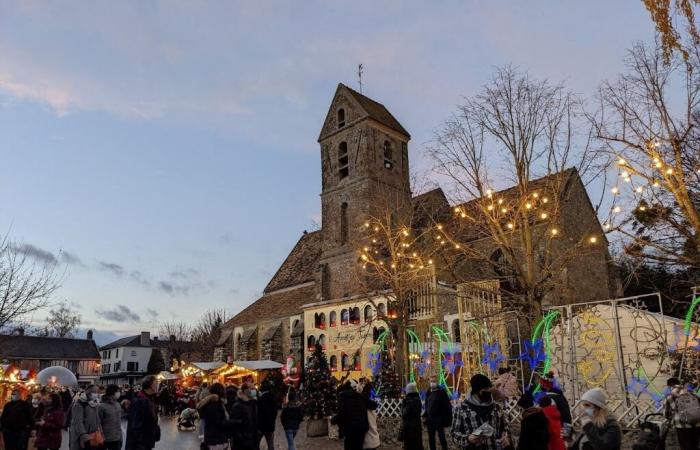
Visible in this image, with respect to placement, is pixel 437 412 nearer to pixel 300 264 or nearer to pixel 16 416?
pixel 16 416

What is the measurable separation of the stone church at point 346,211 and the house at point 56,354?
39885mm

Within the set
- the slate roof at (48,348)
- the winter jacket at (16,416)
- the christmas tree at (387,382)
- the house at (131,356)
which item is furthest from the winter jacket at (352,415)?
the house at (131,356)

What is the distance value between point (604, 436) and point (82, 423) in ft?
22.6

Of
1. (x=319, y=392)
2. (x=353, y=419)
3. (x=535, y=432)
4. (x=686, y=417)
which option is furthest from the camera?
(x=319, y=392)

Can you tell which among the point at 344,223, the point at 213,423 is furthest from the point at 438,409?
the point at 344,223

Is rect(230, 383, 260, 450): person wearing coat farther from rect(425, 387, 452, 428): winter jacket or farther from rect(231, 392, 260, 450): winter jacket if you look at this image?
rect(425, 387, 452, 428): winter jacket

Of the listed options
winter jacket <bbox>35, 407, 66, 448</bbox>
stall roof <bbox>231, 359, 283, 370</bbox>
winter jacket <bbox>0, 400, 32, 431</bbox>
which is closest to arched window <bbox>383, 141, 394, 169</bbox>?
stall roof <bbox>231, 359, 283, 370</bbox>

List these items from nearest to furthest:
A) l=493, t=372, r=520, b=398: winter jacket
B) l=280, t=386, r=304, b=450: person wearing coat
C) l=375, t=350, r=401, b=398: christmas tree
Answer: l=493, t=372, r=520, b=398: winter jacket, l=280, t=386, r=304, b=450: person wearing coat, l=375, t=350, r=401, b=398: christmas tree

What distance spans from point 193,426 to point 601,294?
76.3 ft

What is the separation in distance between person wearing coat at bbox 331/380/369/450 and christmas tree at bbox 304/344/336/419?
7649 mm

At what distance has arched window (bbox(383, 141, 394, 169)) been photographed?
36781 mm

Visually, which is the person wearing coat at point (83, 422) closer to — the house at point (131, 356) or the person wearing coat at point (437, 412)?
the person wearing coat at point (437, 412)

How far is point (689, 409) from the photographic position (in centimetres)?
861

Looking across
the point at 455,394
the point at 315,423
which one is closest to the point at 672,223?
the point at 455,394
